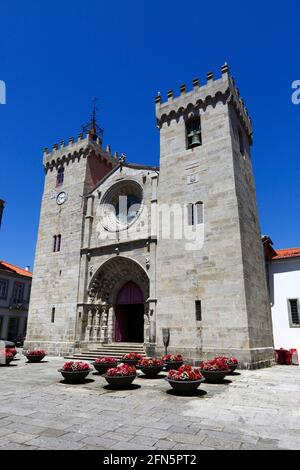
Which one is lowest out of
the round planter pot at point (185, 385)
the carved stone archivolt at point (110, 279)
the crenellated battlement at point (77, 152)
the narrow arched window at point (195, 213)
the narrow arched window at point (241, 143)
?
the round planter pot at point (185, 385)

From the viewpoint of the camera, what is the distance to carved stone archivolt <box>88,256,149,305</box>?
2023 centimetres

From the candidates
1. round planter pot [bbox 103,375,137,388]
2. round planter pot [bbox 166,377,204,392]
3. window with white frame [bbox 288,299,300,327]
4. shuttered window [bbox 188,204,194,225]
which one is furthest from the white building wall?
round planter pot [bbox 103,375,137,388]

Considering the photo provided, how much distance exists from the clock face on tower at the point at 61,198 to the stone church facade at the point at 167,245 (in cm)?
10

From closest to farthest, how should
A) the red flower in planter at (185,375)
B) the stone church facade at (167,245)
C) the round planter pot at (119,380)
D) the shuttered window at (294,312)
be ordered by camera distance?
the red flower in planter at (185,375) < the round planter pot at (119,380) < the stone church facade at (167,245) < the shuttered window at (294,312)

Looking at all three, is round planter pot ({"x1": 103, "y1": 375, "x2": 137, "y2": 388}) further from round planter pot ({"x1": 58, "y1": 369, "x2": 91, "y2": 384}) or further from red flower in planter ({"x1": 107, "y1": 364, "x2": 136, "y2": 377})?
round planter pot ({"x1": 58, "y1": 369, "x2": 91, "y2": 384})

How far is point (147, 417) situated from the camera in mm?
6270

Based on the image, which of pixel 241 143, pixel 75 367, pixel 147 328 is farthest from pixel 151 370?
pixel 241 143

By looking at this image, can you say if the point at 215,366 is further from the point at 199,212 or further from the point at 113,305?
the point at 113,305

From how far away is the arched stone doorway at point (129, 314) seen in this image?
2038cm

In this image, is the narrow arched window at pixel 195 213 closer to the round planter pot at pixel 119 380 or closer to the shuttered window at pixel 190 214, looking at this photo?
the shuttered window at pixel 190 214

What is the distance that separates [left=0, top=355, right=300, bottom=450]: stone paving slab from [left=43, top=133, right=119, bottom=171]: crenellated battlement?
18.1 metres

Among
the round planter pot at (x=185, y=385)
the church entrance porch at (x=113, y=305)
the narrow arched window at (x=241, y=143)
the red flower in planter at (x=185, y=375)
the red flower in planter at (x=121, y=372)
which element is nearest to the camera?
the round planter pot at (x=185, y=385)

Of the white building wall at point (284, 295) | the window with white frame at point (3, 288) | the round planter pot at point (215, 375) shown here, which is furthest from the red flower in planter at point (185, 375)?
the window with white frame at point (3, 288)
